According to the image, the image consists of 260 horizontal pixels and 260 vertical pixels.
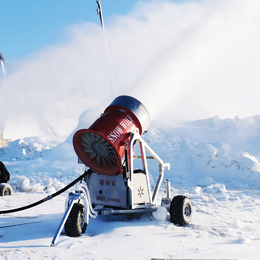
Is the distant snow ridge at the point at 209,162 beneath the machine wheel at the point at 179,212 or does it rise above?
above

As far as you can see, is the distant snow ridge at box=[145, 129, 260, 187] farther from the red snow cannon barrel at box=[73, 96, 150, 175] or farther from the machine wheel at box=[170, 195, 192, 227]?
the red snow cannon barrel at box=[73, 96, 150, 175]

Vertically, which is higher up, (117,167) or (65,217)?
(117,167)

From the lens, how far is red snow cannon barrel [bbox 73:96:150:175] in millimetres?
5387

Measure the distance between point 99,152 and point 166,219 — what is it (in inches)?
78.6

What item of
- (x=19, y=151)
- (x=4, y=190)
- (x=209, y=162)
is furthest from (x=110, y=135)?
(x=19, y=151)

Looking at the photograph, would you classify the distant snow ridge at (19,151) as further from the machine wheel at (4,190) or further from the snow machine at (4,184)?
the machine wheel at (4,190)

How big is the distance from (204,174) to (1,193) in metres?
8.97

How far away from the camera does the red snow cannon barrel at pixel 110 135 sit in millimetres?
5387

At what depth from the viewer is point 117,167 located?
549 cm

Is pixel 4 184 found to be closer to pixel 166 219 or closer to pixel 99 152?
pixel 99 152

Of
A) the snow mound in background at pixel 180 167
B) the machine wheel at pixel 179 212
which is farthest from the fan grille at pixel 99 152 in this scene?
the snow mound in background at pixel 180 167

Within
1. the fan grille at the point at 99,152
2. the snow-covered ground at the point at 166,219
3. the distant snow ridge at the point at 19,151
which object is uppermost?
the distant snow ridge at the point at 19,151

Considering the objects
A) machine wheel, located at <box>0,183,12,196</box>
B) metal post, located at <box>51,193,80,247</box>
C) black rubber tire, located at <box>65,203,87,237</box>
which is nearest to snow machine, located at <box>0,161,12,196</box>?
machine wheel, located at <box>0,183,12,196</box>

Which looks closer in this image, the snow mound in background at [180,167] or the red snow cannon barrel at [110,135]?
the red snow cannon barrel at [110,135]
